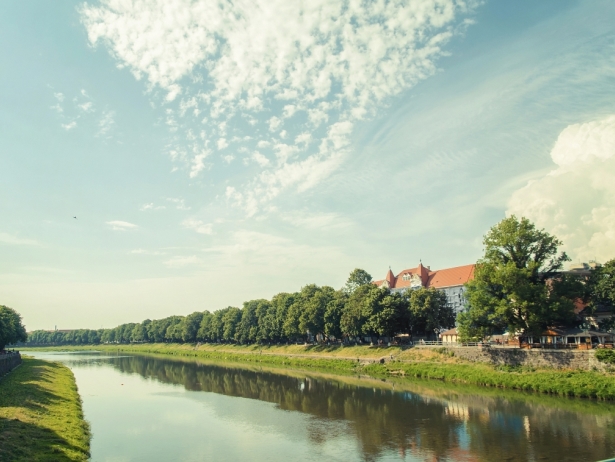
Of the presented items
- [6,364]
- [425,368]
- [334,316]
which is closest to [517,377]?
[425,368]

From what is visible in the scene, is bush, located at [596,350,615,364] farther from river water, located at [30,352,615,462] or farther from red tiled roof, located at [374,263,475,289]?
red tiled roof, located at [374,263,475,289]

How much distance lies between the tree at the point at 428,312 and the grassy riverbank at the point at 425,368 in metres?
6.71

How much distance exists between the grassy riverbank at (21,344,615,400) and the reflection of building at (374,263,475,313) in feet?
93.2

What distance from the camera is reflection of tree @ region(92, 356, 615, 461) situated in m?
26.8

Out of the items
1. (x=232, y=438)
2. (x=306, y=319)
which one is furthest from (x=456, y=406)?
(x=306, y=319)

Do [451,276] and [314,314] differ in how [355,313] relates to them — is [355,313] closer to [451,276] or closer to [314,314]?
[314,314]

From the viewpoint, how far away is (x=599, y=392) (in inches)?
1587

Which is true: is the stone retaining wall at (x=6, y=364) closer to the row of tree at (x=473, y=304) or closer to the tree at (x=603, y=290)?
the row of tree at (x=473, y=304)

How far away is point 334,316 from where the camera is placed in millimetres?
90625

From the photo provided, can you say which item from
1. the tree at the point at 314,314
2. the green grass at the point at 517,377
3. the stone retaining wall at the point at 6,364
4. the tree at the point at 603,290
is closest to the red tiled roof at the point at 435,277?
the tree at the point at 314,314

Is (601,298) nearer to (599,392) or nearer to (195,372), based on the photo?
(599,392)

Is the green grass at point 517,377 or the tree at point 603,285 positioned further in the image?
the tree at point 603,285

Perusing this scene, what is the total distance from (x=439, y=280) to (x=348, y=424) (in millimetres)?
91445

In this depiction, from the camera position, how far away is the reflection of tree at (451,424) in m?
26.8
